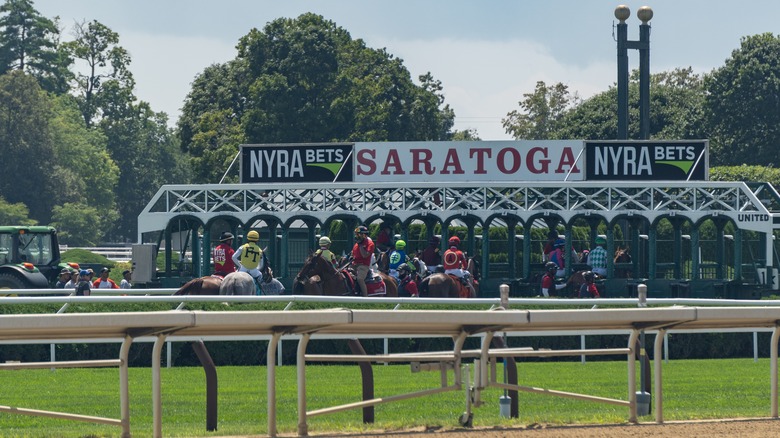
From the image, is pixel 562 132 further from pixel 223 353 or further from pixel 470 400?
pixel 470 400

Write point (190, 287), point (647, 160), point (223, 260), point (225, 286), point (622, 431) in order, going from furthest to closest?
point (647, 160), point (223, 260), point (190, 287), point (225, 286), point (622, 431)

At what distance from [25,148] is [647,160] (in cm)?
4693

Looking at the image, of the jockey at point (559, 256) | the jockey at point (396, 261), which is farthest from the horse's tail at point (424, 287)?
the jockey at point (559, 256)

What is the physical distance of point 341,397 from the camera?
1010cm

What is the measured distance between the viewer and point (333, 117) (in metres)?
49.6

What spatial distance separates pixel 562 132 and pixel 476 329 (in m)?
47.4

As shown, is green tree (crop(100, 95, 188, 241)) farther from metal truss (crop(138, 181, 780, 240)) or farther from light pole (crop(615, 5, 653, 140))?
metal truss (crop(138, 181, 780, 240))

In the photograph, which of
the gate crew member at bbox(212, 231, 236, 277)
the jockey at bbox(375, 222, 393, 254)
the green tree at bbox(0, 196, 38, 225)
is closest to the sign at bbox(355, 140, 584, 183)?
the jockey at bbox(375, 222, 393, 254)

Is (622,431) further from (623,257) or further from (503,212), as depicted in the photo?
(623,257)

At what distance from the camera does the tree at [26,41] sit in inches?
3108

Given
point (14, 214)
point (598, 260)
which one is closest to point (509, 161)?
point (598, 260)

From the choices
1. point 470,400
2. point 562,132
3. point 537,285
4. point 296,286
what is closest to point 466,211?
point 537,285

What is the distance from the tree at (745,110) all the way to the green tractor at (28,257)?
3185 cm

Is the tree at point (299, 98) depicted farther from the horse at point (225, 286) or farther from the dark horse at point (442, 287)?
the horse at point (225, 286)
